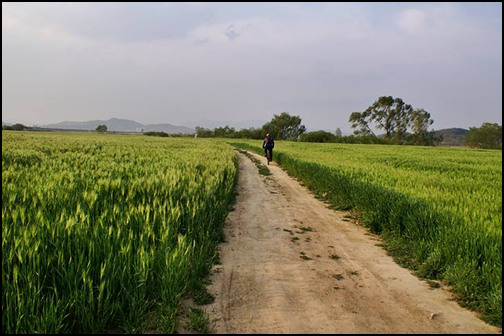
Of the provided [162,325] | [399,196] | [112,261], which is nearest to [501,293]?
[399,196]

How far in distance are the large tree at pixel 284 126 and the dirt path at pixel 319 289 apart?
4358 inches

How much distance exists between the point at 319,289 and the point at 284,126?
117 meters

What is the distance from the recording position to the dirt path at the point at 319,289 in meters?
3.59

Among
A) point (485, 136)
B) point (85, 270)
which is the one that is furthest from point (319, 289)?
point (485, 136)

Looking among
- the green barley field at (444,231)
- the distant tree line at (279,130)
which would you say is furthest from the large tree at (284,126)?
the green barley field at (444,231)

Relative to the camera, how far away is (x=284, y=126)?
119 m

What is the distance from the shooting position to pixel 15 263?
3.02 metres

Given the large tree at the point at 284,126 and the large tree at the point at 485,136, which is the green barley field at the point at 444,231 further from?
the large tree at the point at 284,126

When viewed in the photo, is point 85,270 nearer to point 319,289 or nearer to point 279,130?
point 319,289

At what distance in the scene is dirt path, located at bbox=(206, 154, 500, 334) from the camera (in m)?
3.59

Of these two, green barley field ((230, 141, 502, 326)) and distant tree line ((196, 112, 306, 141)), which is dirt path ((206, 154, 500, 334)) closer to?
green barley field ((230, 141, 502, 326))

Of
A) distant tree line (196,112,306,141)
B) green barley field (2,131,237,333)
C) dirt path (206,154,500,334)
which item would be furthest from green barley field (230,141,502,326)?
distant tree line (196,112,306,141)

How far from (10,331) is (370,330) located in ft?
11.7

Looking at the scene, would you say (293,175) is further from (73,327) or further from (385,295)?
(73,327)
